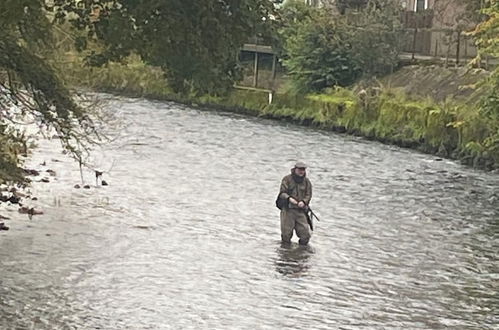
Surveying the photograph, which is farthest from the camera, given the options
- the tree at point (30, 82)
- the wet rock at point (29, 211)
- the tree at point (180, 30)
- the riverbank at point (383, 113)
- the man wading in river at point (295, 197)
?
the riverbank at point (383, 113)

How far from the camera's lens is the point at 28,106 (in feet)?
64.3

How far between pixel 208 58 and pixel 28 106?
30.6 feet

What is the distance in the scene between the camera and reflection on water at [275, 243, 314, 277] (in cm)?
1875

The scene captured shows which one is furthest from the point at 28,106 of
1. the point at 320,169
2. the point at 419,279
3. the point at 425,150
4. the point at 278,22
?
the point at 425,150

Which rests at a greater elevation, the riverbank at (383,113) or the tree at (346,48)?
the tree at (346,48)

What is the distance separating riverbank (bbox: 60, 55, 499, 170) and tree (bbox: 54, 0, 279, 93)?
1916 cm

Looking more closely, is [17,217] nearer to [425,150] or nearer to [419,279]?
[419,279]

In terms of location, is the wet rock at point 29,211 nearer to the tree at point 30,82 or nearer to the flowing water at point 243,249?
the flowing water at point 243,249

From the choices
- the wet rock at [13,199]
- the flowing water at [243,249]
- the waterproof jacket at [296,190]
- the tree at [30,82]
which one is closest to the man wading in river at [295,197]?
the waterproof jacket at [296,190]

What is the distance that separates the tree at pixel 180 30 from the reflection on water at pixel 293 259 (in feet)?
24.5

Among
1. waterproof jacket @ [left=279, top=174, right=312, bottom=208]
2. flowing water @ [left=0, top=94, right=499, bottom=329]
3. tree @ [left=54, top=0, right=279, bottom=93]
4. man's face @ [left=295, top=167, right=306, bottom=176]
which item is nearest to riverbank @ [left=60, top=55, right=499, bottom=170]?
flowing water @ [left=0, top=94, right=499, bottom=329]

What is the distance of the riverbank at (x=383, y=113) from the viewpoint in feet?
122

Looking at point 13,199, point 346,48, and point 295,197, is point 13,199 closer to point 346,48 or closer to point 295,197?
point 295,197

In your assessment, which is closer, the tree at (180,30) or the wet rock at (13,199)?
the tree at (180,30)
